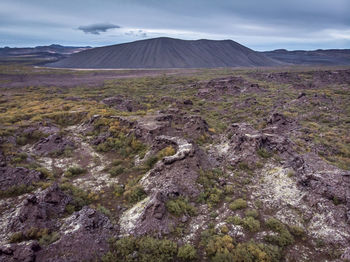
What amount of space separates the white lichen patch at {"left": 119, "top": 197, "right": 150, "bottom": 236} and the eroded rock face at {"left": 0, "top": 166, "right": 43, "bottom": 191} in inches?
316

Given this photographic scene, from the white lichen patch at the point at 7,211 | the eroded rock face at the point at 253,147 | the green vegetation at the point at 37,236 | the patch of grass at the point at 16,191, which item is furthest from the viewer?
the eroded rock face at the point at 253,147

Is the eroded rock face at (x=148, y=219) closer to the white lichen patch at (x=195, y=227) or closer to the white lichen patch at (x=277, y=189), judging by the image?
the white lichen patch at (x=195, y=227)

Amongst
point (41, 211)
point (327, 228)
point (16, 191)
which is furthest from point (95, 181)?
point (327, 228)

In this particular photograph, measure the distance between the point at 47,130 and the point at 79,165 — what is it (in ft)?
33.9

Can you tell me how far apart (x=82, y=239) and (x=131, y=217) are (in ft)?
9.90

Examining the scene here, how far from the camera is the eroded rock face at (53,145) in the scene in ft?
73.0

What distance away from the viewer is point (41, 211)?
12.5 m

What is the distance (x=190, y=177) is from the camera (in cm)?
1600

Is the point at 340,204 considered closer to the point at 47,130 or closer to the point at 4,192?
the point at 4,192

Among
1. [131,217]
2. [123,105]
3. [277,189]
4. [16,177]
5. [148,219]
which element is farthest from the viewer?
[123,105]

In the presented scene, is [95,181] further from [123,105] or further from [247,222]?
[123,105]

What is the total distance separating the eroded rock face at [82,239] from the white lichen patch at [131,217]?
0.61m

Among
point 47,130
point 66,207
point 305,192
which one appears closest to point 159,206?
point 66,207

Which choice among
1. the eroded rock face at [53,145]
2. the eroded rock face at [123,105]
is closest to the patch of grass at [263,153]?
the eroded rock face at [53,145]
